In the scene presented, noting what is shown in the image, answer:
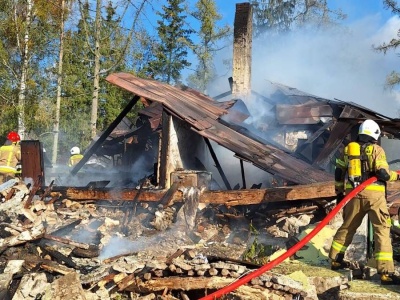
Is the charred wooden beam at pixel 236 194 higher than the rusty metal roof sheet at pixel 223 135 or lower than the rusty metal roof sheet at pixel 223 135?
lower

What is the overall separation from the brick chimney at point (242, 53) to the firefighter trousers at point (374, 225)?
863 centimetres

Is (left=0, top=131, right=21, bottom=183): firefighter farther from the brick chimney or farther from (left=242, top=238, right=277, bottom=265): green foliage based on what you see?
the brick chimney

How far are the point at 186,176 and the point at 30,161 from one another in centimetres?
315

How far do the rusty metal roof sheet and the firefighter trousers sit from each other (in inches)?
67.0

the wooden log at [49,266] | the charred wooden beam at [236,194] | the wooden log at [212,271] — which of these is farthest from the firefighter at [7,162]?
the wooden log at [212,271]

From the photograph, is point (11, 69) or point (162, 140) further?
point (11, 69)

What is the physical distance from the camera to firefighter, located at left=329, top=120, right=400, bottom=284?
16.0 ft

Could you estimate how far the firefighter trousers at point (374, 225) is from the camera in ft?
15.9

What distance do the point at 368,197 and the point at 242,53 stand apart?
9502 millimetres

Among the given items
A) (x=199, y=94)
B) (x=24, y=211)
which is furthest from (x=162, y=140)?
(x=199, y=94)

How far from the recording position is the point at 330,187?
6562mm

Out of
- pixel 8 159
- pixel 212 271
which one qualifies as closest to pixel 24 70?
pixel 8 159

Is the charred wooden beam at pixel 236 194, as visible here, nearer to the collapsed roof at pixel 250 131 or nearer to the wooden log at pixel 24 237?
the collapsed roof at pixel 250 131

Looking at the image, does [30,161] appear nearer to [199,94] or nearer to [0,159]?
[0,159]
